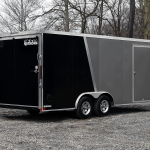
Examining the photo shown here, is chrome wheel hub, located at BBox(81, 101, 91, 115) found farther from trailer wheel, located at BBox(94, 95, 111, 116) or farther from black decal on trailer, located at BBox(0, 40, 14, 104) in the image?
black decal on trailer, located at BBox(0, 40, 14, 104)

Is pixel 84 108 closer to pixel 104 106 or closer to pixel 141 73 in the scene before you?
pixel 104 106

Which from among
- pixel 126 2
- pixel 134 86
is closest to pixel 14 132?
pixel 134 86

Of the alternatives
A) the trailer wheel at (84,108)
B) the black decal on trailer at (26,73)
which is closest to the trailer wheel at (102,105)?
the trailer wheel at (84,108)

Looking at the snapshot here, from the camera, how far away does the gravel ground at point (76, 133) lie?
21.1ft

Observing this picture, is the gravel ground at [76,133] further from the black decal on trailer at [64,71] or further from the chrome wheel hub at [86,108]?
the black decal on trailer at [64,71]

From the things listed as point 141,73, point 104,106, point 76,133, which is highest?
point 141,73

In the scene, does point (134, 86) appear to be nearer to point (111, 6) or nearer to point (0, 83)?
point (0, 83)

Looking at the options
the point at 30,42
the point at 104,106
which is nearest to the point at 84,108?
the point at 104,106

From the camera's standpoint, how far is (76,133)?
7.70m

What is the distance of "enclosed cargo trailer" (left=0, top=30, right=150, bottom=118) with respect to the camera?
928 centimetres

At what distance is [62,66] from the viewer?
966cm

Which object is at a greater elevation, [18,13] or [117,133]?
[18,13]

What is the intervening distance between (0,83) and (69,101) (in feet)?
7.51

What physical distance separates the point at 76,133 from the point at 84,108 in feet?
8.42
